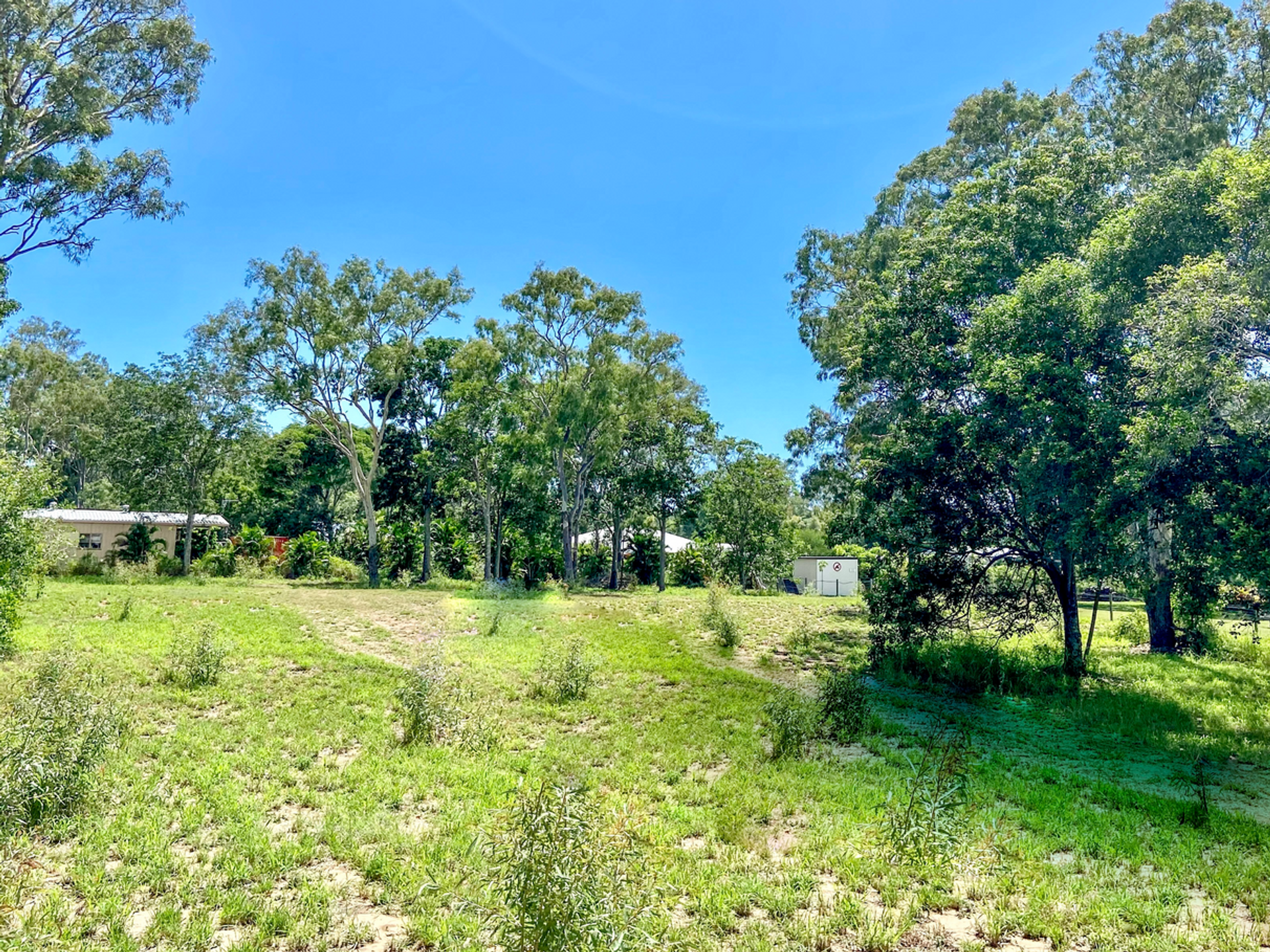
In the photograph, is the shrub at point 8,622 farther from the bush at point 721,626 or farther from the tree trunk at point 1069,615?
the tree trunk at point 1069,615

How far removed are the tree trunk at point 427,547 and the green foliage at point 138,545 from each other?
9310 millimetres

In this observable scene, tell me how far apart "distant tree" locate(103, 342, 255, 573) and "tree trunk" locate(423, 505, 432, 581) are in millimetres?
7307

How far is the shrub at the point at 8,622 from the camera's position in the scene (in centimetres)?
874

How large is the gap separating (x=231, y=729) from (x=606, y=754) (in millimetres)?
3779

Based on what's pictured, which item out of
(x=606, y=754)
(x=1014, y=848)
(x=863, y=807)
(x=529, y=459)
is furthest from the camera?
(x=529, y=459)

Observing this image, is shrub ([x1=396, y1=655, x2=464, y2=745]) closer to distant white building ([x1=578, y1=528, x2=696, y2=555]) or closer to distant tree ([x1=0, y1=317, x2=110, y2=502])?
distant white building ([x1=578, y1=528, x2=696, y2=555])

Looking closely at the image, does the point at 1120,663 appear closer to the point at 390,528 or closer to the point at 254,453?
the point at 390,528

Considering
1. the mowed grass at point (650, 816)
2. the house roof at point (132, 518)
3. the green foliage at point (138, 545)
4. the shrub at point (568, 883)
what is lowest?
the mowed grass at point (650, 816)

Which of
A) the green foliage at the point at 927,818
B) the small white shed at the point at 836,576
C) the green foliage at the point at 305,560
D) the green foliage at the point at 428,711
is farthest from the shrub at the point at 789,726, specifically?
the small white shed at the point at 836,576

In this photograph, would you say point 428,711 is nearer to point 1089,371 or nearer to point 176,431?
point 1089,371

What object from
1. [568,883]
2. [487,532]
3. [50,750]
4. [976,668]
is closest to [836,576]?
[487,532]

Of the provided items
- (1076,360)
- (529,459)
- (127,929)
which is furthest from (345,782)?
(529,459)

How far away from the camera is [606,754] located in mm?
6195

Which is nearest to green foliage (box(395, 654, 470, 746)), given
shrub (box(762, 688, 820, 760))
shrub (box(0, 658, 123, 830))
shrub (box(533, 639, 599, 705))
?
shrub (box(533, 639, 599, 705))
